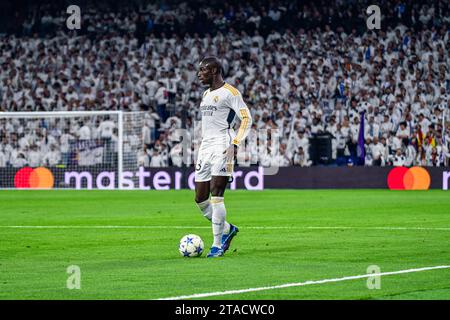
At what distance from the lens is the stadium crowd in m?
36.7

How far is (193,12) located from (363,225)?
26999mm

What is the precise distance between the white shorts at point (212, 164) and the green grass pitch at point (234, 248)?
1.08m

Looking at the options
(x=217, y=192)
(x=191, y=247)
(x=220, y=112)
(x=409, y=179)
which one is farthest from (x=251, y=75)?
(x=191, y=247)

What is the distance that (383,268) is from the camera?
38.7 ft

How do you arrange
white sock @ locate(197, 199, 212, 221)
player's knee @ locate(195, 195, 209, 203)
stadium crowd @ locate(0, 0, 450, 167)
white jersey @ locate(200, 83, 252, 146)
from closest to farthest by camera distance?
white jersey @ locate(200, 83, 252, 146)
player's knee @ locate(195, 195, 209, 203)
white sock @ locate(197, 199, 212, 221)
stadium crowd @ locate(0, 0, 450, 167)

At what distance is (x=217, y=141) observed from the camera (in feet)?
45.7

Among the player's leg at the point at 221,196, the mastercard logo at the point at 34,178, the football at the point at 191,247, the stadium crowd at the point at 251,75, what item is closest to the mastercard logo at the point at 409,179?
the stadium crowd at the point at 251,75

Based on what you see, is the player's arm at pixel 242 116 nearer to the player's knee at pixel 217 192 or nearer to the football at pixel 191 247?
the player's knee at pixel 217 192

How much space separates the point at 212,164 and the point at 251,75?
26.8 meters

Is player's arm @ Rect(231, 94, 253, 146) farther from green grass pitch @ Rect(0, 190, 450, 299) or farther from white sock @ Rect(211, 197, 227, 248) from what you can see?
green grass pitch @ Rect(0, 190, 450, 299)

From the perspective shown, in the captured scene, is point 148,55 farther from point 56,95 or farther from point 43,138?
point 43,138

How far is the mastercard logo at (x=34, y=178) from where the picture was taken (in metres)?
36.5

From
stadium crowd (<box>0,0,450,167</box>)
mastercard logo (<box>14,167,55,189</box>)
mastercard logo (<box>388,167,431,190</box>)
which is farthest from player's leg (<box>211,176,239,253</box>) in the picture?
mastercard logo (<box>14,167,55,189</box>)
